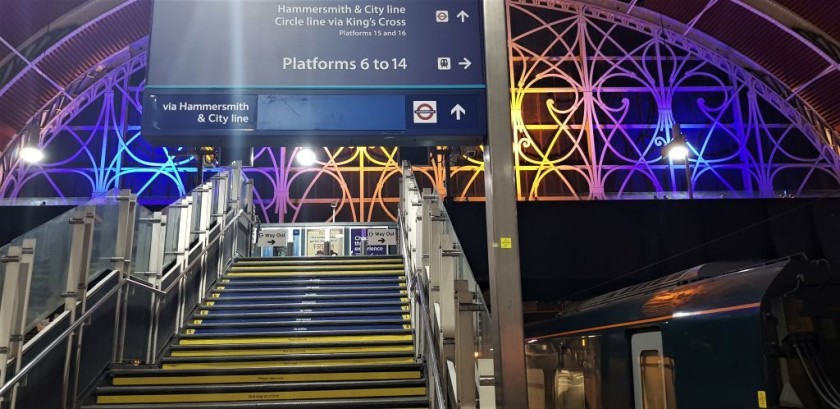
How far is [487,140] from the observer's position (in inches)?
151

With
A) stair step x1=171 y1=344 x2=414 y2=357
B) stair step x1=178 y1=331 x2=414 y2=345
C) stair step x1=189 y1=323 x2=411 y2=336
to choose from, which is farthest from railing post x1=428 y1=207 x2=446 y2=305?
stair step x1=189 y1=323 x2=411 y2=336

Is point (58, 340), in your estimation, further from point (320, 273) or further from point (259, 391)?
point (320, 273)

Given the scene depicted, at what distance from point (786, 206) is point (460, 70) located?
876 centimetres

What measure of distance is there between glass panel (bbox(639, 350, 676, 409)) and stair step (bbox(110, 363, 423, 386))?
6.22 ft

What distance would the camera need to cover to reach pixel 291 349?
6.05 metres

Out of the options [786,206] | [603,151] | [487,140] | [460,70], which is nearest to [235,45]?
[460,70]

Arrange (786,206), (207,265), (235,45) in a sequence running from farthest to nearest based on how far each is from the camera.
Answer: (786,206), (207,265), (235,45)

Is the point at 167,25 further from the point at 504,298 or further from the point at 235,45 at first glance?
the point at 504,298

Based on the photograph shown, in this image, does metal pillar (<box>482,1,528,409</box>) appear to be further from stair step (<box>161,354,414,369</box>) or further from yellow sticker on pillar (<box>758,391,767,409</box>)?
stair step (<box>161,354,414,369</box>)

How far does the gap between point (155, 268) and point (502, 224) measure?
12.5ft

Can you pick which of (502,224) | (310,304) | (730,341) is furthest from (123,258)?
(730,341)

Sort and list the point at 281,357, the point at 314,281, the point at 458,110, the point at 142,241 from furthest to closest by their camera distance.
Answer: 1. the point at 314,281
2. the point at 142,241
3. the point at 281,357
4. the point at 458,110

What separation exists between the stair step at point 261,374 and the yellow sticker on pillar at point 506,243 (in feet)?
7.47

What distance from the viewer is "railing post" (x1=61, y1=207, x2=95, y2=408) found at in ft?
15.1
